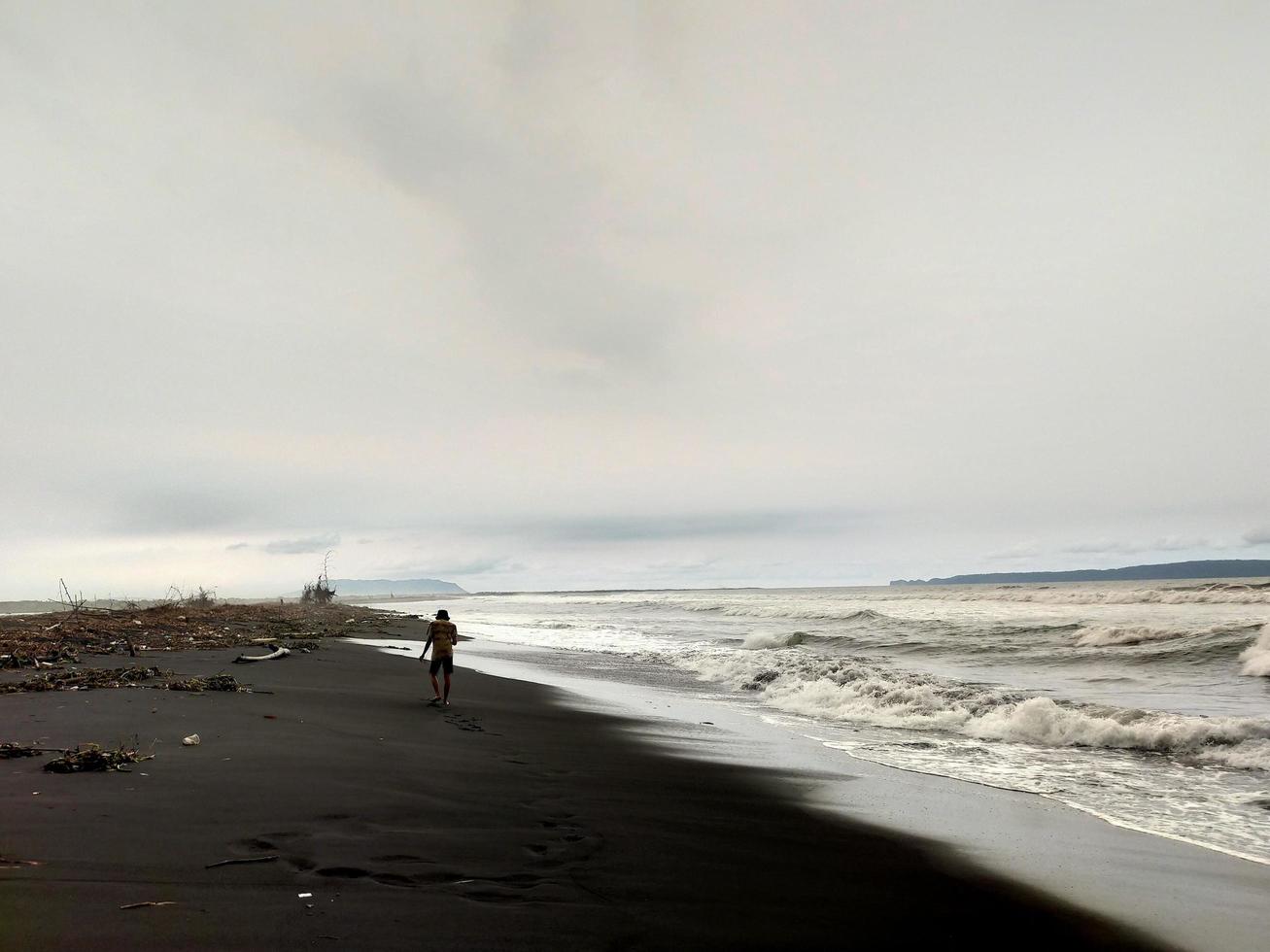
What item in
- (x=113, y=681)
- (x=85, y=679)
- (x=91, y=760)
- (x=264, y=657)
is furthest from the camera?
(x=264, y=657)

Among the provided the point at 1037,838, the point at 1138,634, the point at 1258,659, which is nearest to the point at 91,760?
the point at 1037,838

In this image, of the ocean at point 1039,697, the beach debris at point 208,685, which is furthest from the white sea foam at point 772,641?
the beach debris at point 208,685

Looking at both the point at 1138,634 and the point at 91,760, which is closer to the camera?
the point at 91,760

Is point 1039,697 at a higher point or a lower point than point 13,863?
lower

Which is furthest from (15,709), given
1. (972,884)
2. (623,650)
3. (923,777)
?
(623,650)

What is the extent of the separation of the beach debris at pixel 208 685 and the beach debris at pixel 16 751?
4.47m

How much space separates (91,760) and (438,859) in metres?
3.59

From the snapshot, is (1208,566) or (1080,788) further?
(1208,566)

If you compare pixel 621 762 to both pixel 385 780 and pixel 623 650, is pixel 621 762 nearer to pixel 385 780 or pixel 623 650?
pixel 385 780

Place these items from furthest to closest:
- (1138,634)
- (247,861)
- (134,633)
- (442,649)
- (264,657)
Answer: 1. (1138,634)
2. (134,633)
3. (264,657)
4. (442,649)
5. (247,861)

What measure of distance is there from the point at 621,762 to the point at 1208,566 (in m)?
232

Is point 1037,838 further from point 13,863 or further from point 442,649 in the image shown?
point 442,649

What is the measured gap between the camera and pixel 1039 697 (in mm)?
11992

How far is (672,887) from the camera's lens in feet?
15.2
